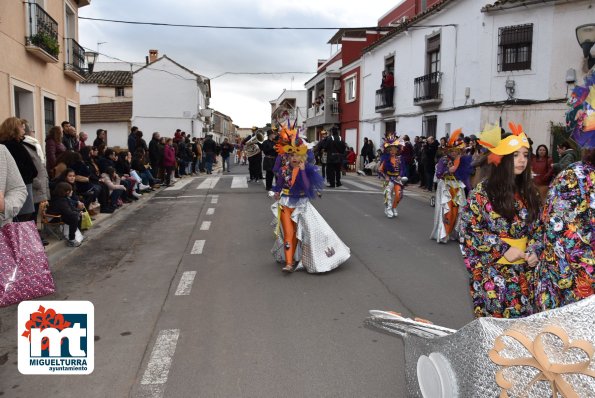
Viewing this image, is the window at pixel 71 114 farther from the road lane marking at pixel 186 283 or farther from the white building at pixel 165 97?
the white building at pixel 165 97

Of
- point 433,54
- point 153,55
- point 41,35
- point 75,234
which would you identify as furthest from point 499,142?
point 153,55

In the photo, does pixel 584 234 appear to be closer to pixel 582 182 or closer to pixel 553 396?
pixel 582 182

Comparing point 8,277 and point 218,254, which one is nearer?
point 8,277

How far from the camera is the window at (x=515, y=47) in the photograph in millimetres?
17906

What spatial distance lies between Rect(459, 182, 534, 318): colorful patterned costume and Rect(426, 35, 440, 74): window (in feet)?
65.8

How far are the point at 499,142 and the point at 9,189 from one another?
14.2ft

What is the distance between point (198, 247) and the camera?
8.30 metres

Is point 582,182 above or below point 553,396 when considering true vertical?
above

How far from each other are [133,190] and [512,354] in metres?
13.6

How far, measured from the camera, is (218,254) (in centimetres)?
779

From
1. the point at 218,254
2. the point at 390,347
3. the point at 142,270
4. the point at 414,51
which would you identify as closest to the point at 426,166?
the point at 414,51

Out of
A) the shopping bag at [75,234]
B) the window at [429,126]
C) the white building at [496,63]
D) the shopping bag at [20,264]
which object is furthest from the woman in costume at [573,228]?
the window at [429,126]

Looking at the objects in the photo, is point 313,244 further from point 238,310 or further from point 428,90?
point 428,90

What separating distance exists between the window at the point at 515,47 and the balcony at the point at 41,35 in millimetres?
14330
